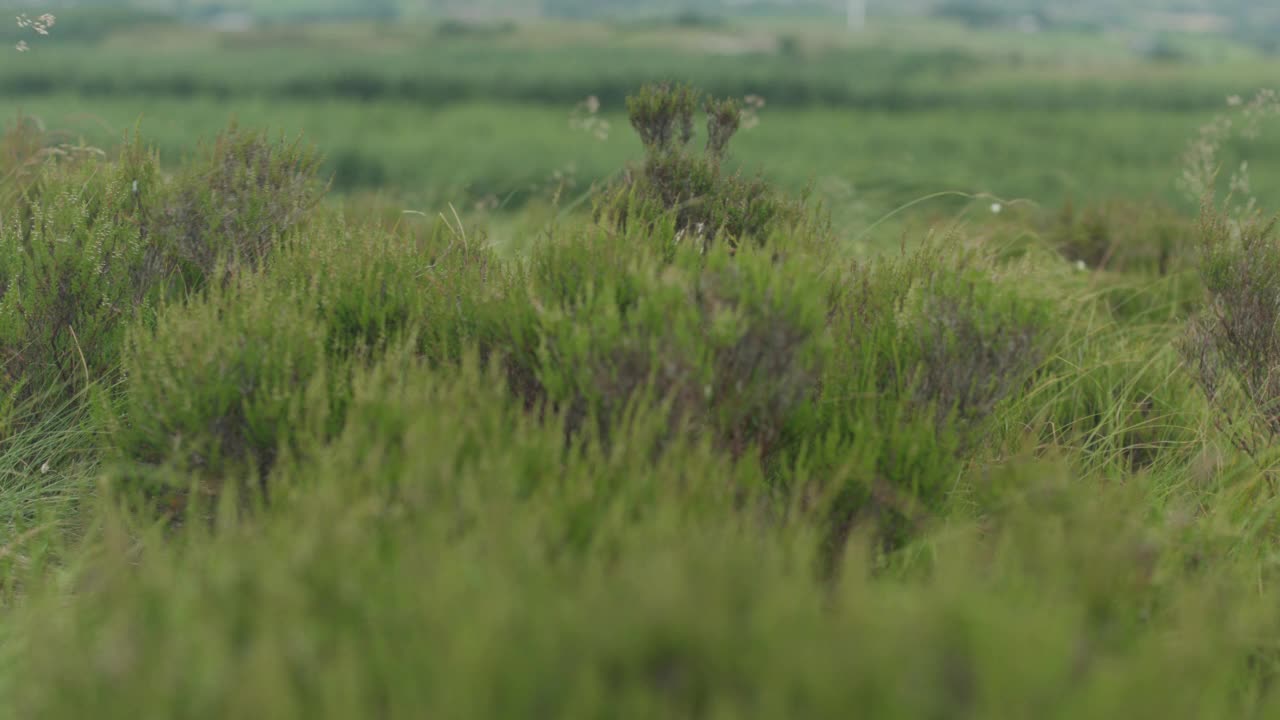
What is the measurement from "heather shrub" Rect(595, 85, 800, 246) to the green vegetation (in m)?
0.02

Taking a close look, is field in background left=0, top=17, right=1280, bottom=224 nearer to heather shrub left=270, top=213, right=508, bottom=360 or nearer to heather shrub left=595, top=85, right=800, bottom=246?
heather shrub left=595, top=85, right=800, bottom=246

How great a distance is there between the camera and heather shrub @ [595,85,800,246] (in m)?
4.29

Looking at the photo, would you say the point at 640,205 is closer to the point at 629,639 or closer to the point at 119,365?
the point at 119,365

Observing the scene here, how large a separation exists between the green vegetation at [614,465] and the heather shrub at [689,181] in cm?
2

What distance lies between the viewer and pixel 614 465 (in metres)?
2.64

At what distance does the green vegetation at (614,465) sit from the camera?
1779mm

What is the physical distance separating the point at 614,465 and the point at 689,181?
208 centimetres

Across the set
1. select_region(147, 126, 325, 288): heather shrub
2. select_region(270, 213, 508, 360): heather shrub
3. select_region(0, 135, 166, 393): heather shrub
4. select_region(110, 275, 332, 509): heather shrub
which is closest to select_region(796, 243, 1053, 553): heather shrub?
select_region(270, 213, 508, 360): heather shrub

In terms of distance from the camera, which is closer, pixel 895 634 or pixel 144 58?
pixel 895 634

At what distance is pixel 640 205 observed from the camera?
4.47m

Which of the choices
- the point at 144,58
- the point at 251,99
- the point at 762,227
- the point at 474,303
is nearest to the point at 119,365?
the point at 474,303

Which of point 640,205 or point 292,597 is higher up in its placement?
point 640,205

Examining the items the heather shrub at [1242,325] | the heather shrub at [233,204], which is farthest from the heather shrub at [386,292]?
the heather shrub at [1242,325]

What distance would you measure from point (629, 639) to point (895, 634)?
45 centimetres
